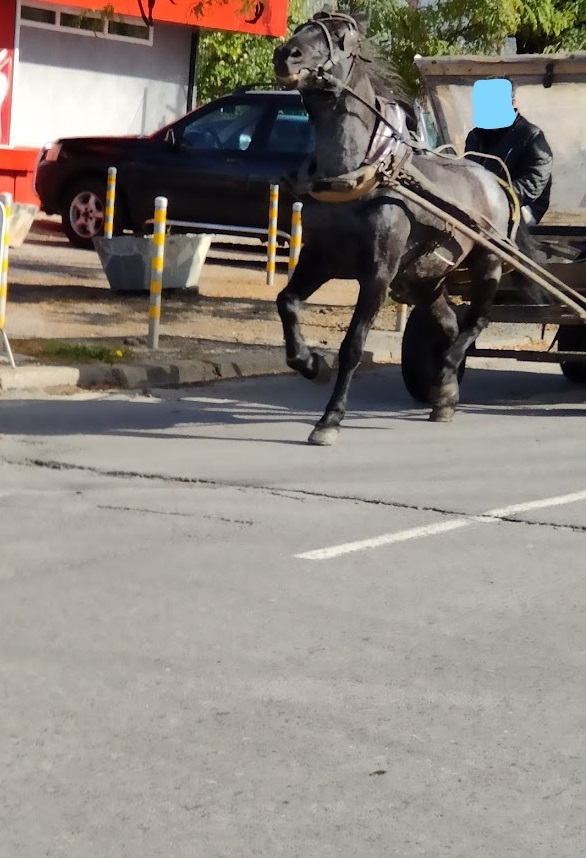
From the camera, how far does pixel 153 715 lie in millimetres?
4824

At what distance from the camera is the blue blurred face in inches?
471

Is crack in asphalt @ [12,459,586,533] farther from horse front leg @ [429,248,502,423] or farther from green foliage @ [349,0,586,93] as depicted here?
green foliage @ [349,0,586,93]

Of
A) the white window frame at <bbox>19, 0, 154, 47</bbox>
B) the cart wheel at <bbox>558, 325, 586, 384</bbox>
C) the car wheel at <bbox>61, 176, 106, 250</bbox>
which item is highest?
the white window frame at <bbox>19, 0, 154, 47</bbox>

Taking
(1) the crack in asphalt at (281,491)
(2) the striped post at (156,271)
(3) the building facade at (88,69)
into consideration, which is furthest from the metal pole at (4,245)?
(3) the building facade at (88,69)

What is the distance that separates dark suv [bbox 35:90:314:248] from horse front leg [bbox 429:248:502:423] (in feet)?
31.8

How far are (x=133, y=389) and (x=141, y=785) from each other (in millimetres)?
7696

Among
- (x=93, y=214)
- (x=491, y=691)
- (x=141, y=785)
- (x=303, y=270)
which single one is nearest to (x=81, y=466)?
(x=303, y=270)

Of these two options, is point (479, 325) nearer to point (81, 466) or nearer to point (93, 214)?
point (81, 466)

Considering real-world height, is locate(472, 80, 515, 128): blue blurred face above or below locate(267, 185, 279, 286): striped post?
above

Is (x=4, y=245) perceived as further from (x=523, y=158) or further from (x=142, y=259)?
(x=142, y=259)

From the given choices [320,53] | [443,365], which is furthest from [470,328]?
[320,53]

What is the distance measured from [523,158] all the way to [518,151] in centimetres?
6

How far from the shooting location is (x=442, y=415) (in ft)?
35.7

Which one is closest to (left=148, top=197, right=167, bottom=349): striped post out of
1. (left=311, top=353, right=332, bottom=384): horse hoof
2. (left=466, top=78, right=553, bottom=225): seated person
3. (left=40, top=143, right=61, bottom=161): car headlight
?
(left=311, top=353, right=332, bottom=384): horse hoof
